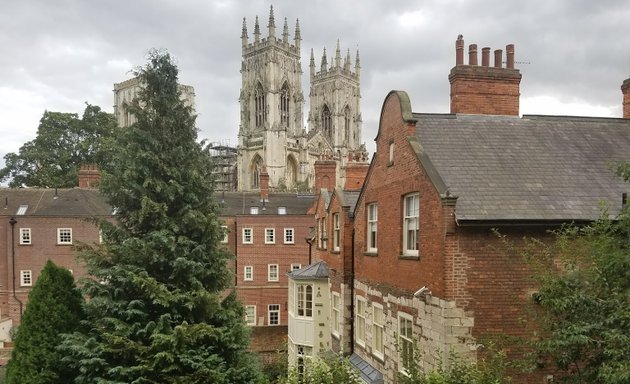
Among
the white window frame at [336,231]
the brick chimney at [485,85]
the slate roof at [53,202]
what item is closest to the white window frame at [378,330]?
the white window frame at [336,231]

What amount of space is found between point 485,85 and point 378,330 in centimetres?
862

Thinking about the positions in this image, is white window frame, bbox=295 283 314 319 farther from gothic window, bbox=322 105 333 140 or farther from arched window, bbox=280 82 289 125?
gothic window, bbox=322 105 333 140

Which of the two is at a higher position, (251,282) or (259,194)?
(259,194)

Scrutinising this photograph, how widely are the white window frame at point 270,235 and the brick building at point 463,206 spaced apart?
→ 19971 mm

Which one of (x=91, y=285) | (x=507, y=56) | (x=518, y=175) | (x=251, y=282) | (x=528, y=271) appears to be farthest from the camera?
(x=251, y=282)

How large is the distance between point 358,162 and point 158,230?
600 inches

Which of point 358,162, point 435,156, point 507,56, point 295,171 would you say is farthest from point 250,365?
point 295,171

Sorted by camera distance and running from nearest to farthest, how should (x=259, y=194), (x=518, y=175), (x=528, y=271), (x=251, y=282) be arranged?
(x=528, y=271), (x=518, y=175), (x=251, y=282), (x=259, y=194)

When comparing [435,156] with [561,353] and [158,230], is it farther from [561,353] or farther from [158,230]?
[158,230]

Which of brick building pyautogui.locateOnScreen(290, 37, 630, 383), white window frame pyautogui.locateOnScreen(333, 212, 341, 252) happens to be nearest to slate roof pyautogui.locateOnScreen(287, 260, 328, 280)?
white window frame pyautogui.locateOnScreen(333, 212, 341, 252)

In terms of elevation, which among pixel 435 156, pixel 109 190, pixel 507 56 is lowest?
pixel 109 190

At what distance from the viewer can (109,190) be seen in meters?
14.2

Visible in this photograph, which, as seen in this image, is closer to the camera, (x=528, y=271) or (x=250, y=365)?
(x=528, y=271)

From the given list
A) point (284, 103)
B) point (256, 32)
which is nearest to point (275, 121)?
point (284, 103)
